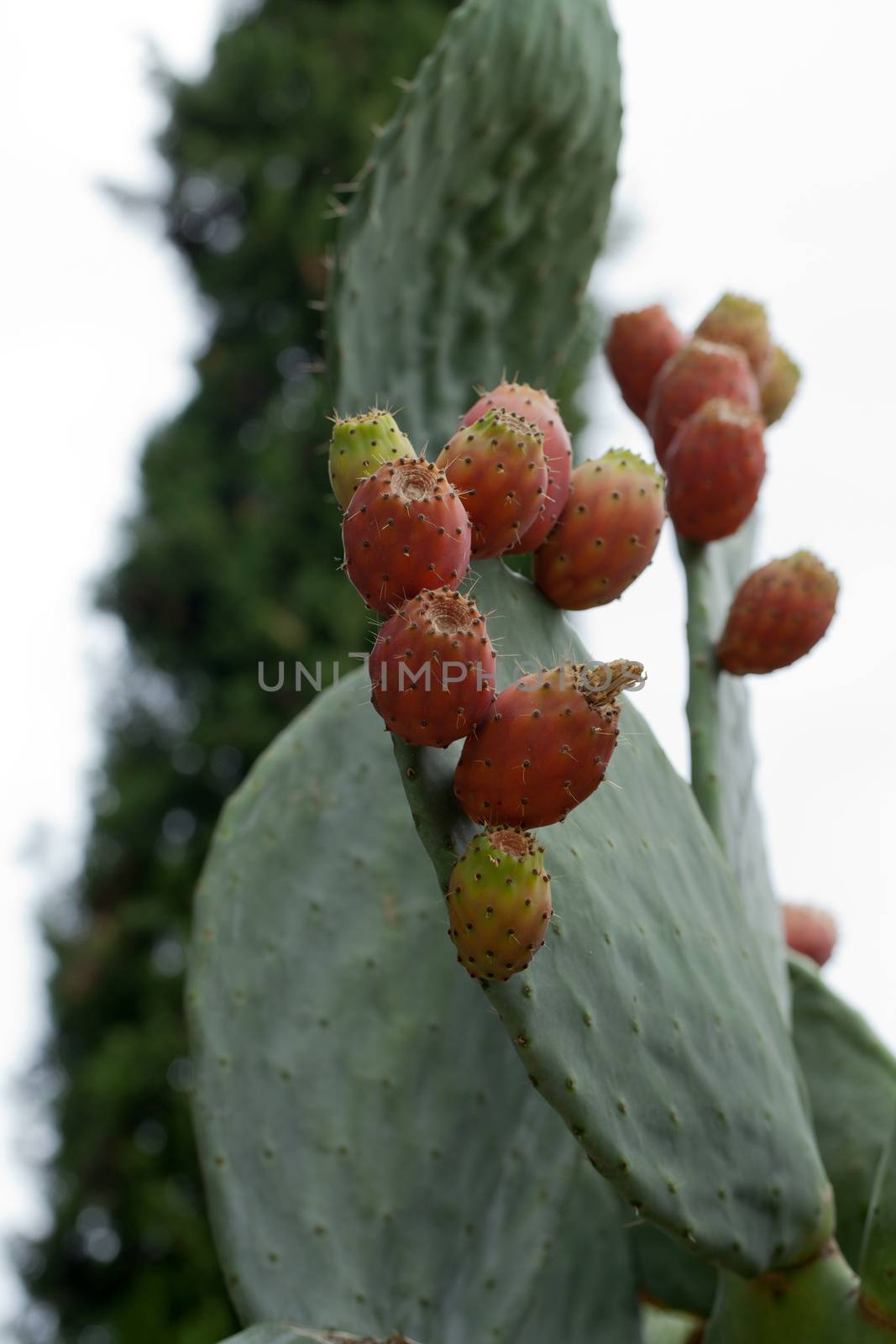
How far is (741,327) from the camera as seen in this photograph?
1.36 metres

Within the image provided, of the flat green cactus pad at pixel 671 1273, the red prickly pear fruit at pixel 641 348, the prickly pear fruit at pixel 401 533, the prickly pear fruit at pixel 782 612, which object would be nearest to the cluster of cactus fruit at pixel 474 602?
the prickly pear fruit at pixel 401 533

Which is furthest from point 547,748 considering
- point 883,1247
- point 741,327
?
point 741,327

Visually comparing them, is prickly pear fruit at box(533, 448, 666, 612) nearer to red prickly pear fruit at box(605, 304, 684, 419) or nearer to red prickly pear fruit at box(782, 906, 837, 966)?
red prickly pear fruit at box(605, 304, 684, 419)

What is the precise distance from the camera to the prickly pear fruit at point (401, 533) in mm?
718

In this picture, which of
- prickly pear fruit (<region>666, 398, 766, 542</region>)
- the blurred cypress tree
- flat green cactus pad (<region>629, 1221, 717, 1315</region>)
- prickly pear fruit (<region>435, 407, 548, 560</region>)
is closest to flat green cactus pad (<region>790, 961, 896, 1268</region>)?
flat green cactus pad (<region>629, 1221, 717, 1315</region>)

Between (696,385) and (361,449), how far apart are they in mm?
608

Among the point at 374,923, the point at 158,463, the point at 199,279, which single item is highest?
the point at 199,279

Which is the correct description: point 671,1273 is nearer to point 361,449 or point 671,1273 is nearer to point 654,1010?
point 654,1010

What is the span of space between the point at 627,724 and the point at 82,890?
3709 millimetres

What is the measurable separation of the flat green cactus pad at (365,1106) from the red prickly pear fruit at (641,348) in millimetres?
451

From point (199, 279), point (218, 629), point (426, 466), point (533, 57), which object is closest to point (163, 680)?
point (218, 629)

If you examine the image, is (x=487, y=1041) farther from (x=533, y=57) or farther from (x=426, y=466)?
(x=533, y=57)

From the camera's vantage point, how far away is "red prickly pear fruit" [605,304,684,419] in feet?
4.60

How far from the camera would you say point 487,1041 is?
1.21 m
